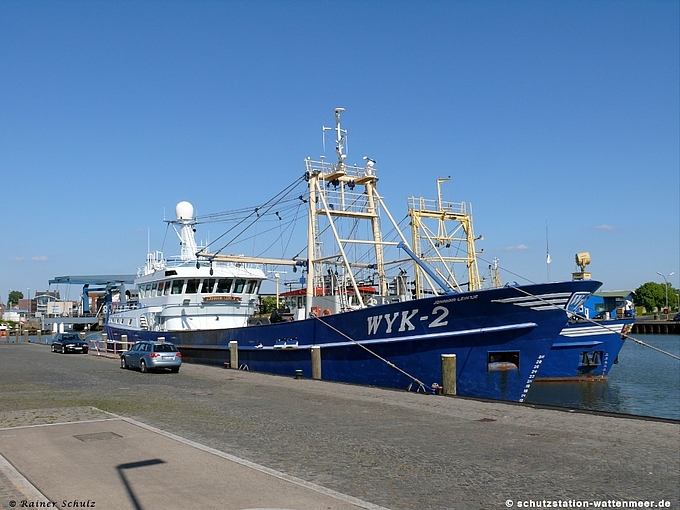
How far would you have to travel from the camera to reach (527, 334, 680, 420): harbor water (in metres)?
23.3

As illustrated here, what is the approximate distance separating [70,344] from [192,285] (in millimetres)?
12177

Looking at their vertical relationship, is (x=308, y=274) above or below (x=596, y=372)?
above

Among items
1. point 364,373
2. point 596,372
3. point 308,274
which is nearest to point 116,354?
point 308,274

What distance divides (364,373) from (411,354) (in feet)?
6.48

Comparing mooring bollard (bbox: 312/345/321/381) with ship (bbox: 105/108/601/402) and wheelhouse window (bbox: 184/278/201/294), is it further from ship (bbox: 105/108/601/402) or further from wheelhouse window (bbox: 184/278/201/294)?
wheelhouse window (bbox: 184/278/201/294)

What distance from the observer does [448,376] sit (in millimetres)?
16531

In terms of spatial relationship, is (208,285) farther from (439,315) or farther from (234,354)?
(439,315)

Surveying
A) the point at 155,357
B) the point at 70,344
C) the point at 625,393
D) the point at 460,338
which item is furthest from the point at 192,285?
the point at 625,393

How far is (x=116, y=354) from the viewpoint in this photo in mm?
34500

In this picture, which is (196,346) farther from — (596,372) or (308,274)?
(596,372)

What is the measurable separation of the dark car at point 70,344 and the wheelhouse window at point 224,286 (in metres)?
12.3

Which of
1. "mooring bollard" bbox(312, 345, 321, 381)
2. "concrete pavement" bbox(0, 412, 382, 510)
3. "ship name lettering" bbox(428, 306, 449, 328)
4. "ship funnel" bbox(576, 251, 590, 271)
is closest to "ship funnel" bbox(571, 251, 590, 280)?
"ship funnel" bbox(576, 251, 590, 271)

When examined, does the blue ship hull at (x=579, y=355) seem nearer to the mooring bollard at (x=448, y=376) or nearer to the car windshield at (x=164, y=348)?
the mooring bollard at (x=448, y=376)

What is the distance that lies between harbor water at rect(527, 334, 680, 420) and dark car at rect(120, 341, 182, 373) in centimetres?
1346
